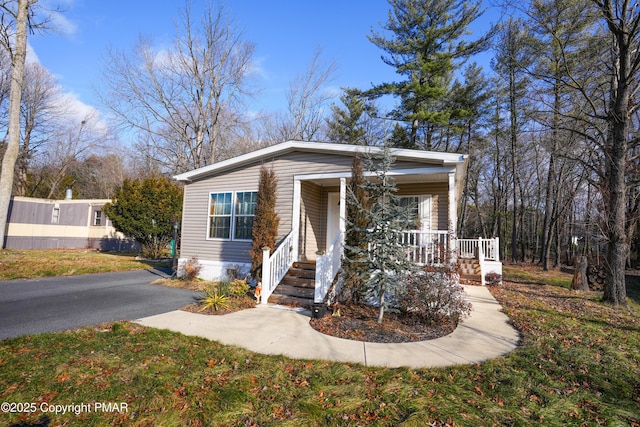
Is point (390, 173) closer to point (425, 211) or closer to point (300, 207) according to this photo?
point (425, 211)

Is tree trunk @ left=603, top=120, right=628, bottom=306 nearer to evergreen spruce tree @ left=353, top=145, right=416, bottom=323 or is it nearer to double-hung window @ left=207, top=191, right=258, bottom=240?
evergreen spruce tree @ left=353, top=145, right=416, bottom=323

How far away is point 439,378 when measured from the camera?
351cm

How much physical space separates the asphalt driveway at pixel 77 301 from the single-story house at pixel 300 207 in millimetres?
2037

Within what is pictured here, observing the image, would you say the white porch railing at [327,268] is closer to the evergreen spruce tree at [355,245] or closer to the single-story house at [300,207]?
the single-story house at [300,207]

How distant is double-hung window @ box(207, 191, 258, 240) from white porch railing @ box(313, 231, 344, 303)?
137 inches

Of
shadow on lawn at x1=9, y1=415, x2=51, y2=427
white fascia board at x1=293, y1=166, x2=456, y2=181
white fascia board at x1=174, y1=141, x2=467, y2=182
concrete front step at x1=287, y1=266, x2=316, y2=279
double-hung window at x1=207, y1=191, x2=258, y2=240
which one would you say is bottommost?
shadow on lawn at x1=9, y1=415, x2=51, y2=427

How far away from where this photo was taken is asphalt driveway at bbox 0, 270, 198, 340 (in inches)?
219

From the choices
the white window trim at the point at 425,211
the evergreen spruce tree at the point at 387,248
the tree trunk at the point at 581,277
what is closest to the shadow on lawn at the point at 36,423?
the evergreen spruce tree at the point at 387,248

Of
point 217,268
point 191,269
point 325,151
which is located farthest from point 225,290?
point 325,151

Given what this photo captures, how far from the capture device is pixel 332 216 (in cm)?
1050

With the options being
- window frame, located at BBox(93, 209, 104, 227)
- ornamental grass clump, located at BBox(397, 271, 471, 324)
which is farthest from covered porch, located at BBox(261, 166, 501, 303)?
window frame, located at BBox(93, 209, 104, 227)

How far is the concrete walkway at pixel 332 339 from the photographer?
418 cm

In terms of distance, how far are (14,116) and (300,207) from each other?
45.1 feet

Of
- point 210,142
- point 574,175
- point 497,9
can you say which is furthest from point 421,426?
point 574,175
